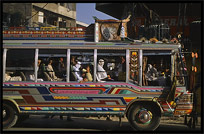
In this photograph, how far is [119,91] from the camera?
26.2 feet

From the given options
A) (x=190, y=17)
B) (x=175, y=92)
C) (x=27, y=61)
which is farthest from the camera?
(x=190, y=17)

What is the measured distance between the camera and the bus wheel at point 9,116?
829cm

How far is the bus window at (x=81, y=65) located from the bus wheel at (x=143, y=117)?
1635 mm

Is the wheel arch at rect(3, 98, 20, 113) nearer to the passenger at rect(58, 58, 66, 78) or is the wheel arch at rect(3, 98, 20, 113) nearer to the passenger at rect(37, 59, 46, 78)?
the passenger at rect(37, 59, 46, 78)

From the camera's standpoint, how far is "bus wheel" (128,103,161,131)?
8.04 m

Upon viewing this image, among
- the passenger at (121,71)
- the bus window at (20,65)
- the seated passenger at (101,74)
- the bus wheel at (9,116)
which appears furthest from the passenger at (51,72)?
the passenger at (121,71)

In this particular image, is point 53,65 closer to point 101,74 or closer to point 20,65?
point 20,65

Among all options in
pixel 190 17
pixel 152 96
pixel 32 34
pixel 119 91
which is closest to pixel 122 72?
pixel 119 91

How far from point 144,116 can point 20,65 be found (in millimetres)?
4004

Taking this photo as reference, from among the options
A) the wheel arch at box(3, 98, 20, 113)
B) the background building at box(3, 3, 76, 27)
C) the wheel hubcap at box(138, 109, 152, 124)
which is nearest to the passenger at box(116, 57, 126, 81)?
the wheel hubcap at box(138, 109, 152, 124)

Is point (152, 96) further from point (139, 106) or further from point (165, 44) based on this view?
point (165, 44)

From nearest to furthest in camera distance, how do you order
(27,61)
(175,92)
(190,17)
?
(175,92) → (27,61) → (190,17)

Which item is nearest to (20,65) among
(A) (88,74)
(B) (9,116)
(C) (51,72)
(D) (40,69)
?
(D) (40,69)

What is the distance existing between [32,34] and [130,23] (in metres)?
3.08
